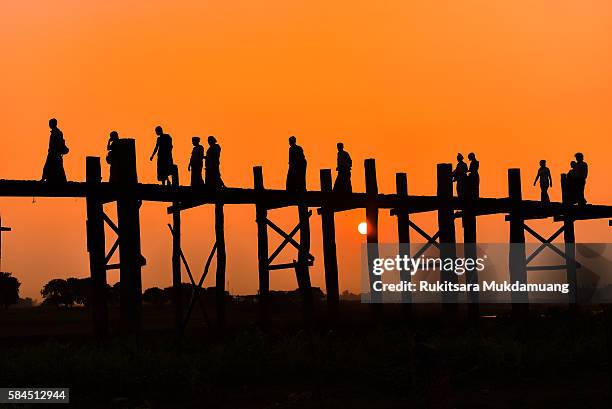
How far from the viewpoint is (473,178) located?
2197 centimetres

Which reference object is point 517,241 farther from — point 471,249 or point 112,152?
point 112,152

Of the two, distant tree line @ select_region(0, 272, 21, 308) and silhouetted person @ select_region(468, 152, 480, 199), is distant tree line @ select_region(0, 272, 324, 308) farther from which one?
silhouetted person @ select_region(468, 152, 480, 199)

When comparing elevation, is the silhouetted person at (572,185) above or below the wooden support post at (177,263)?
above

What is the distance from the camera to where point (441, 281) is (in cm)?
2209

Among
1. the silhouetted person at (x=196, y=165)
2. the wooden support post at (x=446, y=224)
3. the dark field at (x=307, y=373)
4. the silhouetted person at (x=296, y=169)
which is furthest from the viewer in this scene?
the wooden support post at (x=446, y=224)

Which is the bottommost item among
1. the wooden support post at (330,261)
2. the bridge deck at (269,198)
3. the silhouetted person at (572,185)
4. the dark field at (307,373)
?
the dark field at (307,373)

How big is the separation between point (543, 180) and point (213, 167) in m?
8.90

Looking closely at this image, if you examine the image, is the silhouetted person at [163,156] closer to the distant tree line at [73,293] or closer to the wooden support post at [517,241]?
the wooden support post at [517,241]

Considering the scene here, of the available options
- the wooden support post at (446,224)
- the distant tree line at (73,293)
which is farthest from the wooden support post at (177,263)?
the distant tree line at (73,293)

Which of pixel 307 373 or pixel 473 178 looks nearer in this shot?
pixel 307 373

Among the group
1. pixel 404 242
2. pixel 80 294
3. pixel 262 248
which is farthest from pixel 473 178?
pixel 80 294

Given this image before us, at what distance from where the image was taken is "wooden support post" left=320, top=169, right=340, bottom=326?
19656mm

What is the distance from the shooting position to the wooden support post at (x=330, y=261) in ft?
64.5

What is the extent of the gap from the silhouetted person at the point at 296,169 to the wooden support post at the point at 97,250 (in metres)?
3.84
